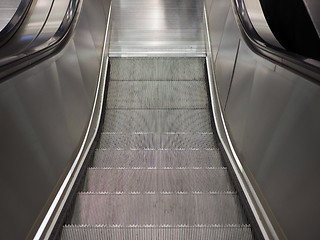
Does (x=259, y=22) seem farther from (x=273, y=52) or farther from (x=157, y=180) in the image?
(x=157, y=180)

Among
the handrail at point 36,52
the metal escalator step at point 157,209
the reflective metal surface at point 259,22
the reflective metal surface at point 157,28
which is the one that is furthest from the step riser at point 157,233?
the reflective metal surface at point 157,28

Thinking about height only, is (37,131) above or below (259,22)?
below

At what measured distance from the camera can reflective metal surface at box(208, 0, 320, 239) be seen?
1616mm

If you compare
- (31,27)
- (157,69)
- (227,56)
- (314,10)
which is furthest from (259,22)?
(157,69)

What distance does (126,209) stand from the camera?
2689 millimetres

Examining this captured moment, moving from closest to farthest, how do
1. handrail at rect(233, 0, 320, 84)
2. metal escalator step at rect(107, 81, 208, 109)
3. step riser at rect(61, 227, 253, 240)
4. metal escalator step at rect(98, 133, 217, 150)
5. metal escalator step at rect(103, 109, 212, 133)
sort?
1. handrail at rect(233, 0, 320, 84)
2. step riser at rect(61, 227, 253, 240)
3. metal escalator step at rect(98, 133, 217, 150)
4. metal escalator step at rect(103, 109, 212, 133)
5. metal escalator step at rect(107, 81, 208, 109)

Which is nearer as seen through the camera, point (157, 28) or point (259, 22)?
point (259, 22)

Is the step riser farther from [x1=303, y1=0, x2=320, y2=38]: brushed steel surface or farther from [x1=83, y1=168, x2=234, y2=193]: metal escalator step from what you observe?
[x1=303, y1=0, x2=320, y2=38]: brushed steel surface

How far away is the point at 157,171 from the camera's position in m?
3.23

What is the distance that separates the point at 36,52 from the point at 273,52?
5.06ft

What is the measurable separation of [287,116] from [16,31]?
3.04m

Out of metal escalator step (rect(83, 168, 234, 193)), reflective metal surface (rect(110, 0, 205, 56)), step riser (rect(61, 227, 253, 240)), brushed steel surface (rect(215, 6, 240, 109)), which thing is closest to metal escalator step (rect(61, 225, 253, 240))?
step riser (rect(61, 227, 253, 240))

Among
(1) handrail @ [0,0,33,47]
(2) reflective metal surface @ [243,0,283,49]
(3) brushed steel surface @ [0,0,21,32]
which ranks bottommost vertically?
(3) brushed steel surface @ [0,0,21,32]

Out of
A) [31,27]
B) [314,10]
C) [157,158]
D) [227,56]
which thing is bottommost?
[157,158]
